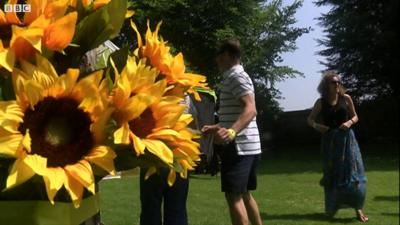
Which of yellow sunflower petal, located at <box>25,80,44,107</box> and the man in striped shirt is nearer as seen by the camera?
yellow sunflower petal, located at <box>25,80,44,107</box>

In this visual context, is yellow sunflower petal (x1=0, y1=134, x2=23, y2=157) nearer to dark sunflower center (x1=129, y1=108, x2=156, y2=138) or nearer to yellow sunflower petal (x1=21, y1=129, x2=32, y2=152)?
yellow sunflower petal (x1=21, y1=129, x2=32, y2=152)

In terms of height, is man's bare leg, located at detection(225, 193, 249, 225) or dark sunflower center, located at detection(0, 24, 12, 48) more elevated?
dark sunflower center, located at detection(0, 24, 12, 48)

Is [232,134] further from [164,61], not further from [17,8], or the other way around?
[17,8]

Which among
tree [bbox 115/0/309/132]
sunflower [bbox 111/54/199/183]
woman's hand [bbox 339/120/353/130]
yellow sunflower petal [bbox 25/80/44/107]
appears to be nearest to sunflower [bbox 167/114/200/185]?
sunflower [bbox 111/54/199/183]

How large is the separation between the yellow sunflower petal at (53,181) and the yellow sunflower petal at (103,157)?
0.19ft

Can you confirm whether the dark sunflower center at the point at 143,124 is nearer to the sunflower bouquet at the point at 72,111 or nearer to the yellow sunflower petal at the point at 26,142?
the sunflower bouquet at the point at 72,111

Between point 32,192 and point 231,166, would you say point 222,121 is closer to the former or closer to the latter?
point 231,166

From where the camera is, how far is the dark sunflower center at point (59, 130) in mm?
983

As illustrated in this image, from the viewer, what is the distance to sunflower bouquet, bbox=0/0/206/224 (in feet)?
3.12

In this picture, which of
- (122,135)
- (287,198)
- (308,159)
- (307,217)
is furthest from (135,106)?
(308,159)

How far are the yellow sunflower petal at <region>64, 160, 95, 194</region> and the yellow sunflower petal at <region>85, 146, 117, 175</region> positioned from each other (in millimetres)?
13

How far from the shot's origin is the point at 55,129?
102 centimetres

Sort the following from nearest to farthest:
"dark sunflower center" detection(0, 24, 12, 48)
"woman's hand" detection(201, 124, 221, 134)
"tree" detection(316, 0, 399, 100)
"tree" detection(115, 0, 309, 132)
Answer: "dark sunflower center" detection(0, 24, 12, 48) → "woman's hand" detection(201, 124, 221, 134) → "tree" detection(115, 0, 309, 132) → "tree" detection(316, 0, 399, 100)

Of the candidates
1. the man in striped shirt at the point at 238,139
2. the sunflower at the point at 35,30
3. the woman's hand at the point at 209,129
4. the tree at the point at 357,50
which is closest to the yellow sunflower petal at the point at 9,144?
the sunflower at the point at 35,30
